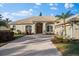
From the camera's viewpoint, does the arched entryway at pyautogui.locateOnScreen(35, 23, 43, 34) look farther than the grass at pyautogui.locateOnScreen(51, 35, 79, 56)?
Yes

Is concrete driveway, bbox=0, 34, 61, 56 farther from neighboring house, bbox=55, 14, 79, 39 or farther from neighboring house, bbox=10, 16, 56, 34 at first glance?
neighboring house, bbox=55, 14, 79, 39

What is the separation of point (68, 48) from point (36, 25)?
4.03 feet

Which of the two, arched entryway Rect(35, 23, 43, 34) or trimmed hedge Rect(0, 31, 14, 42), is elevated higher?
arched entryway Rect(35, 23, 43, 34)

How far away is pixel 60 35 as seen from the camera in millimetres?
27094

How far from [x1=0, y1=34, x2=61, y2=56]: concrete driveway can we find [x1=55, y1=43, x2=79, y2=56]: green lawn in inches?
5.4

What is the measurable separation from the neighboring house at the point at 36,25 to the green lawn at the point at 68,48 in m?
0.51

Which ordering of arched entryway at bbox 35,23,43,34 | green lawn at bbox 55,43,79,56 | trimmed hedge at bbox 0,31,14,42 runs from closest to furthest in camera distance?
1. green lawn at bbox 55,43,79,56
2. trimmed hedge at bbox 0,31,14,42
3. arched entryway at bbox 35,23,43,34

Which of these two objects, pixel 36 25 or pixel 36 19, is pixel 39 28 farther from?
pixel 36 19

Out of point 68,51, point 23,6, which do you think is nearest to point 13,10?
point 23,6

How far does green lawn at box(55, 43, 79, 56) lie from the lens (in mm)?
26672

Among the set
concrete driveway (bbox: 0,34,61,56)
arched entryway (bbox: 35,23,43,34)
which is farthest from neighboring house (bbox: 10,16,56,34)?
concrete driveway (bbox: 0,34,61,56)

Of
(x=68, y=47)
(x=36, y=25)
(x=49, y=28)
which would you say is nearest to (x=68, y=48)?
(x=68, y=47)

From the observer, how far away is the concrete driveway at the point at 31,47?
26.8 metres

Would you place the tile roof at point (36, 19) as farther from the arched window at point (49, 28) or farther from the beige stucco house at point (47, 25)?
the arched window at point (49, 28)
